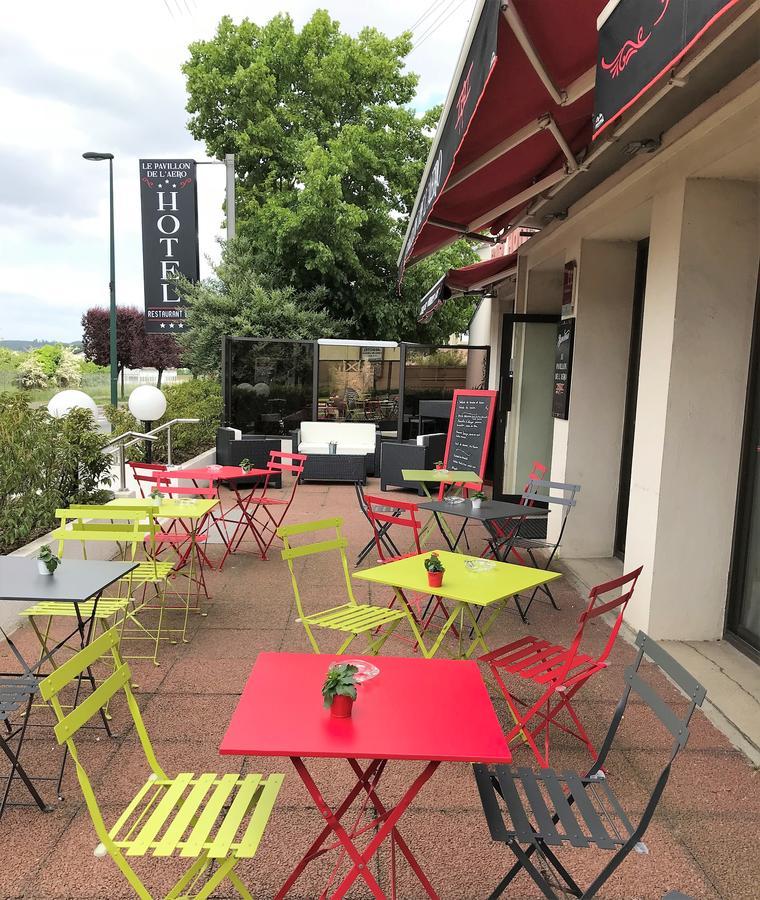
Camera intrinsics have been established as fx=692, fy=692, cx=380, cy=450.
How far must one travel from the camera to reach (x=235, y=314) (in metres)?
17.6

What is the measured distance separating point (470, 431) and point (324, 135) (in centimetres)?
1429

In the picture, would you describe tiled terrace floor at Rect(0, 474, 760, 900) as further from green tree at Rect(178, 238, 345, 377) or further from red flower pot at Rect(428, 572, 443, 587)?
green tree at Rect(178, 238, 345, 377)

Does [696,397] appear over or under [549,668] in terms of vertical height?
over

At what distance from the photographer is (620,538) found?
6.71 metres

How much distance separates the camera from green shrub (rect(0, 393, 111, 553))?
5.96m

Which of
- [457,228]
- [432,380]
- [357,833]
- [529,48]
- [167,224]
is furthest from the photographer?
[167,224]

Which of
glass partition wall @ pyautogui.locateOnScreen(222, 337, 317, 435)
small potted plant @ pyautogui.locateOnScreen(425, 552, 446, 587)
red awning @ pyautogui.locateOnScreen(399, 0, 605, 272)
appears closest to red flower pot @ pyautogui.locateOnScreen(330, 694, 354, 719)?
small potted plant @ pyautogui.locateOnScreen(425, 552, 446, 587)

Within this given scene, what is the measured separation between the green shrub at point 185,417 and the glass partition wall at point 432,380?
11.9 feet

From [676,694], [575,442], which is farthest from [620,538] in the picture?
[676,694]

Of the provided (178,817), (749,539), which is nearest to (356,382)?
(749,539)

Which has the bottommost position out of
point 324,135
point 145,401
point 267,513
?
point 267,513

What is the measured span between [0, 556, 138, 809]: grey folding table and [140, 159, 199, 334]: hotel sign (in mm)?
14090

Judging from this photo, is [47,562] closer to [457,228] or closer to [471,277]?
[457,228]

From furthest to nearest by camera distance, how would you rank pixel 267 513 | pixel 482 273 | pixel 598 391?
1. pixel 482 273
2. pixel 267 513
3. pixel 598 391
